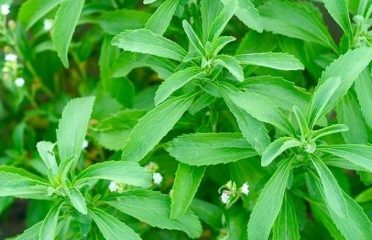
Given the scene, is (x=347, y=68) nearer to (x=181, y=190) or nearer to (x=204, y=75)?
(x=204, y=75)

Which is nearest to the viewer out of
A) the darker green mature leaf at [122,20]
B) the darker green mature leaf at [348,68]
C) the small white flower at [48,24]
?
the darker green mature leaf at [348,68]

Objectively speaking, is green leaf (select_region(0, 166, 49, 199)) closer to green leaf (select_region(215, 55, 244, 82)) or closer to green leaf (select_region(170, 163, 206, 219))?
green leaf (select_region(170, 163, 206, 219))

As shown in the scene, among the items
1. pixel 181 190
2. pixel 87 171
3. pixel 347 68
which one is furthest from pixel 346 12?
pixel 87 171

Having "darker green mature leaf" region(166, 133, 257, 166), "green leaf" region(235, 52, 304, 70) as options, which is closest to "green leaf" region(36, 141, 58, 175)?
"darker green mature leaf" region(166, 133, 257, 166)

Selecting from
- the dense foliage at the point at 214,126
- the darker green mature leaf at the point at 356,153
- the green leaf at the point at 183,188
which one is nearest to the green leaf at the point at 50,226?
the dense foliage at the point at 214,126

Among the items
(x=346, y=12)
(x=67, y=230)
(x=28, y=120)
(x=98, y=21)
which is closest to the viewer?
(x=346, y=12)

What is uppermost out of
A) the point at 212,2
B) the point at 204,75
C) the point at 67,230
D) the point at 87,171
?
the point at 212,2

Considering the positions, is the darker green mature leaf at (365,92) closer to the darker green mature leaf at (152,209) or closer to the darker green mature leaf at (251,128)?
the darker green mature leaf at (251,128)
